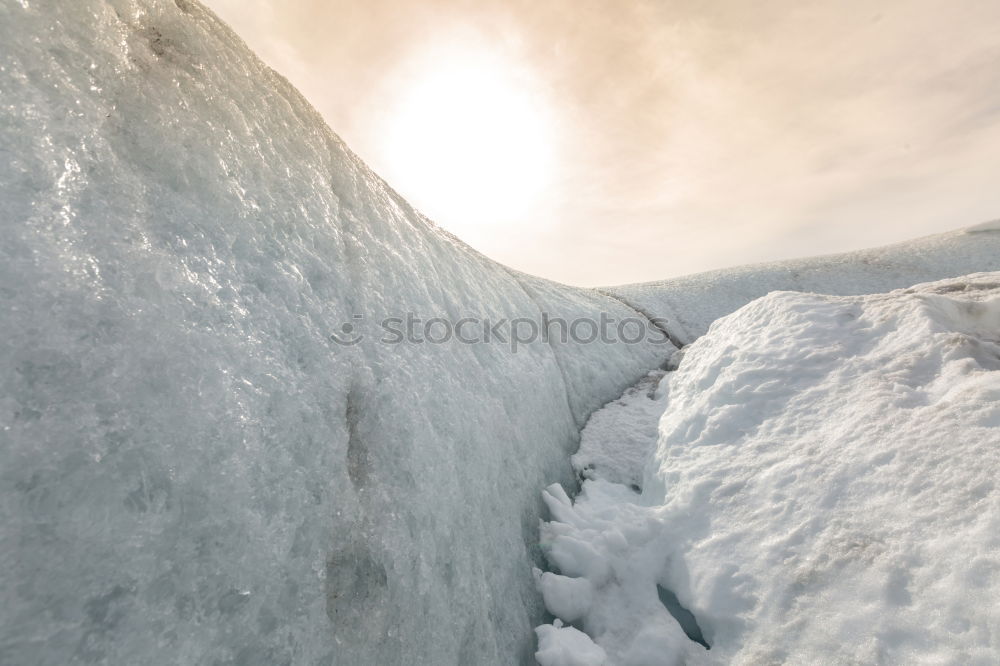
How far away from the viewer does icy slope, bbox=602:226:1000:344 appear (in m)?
13.0

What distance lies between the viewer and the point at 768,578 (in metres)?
2.52

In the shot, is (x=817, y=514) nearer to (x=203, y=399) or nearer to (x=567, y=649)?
(x=567, y=649)

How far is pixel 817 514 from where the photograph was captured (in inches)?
102

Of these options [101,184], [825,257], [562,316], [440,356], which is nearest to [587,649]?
[440,356]

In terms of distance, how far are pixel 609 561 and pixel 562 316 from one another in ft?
16.2

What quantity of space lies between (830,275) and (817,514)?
14.9 metres

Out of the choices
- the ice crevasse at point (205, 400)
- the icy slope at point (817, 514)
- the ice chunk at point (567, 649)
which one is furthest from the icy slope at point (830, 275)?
the ice crevasse at point (205, 400)

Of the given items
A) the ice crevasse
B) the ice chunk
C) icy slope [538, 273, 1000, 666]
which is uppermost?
the ice crevasse

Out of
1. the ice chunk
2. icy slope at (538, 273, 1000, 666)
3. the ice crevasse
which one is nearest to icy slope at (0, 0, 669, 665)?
the ice crevasse

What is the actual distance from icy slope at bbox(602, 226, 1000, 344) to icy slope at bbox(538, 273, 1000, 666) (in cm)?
866

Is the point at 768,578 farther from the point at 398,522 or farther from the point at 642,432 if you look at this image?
the point at 642,432

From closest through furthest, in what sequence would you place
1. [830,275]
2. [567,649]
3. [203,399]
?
1. [203,399]
2. [567,649]
3. [830,275]

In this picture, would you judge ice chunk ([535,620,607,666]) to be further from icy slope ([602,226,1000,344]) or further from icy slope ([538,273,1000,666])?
icy slope ([602,226,1000,344])

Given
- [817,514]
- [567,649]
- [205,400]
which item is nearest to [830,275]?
[817,514]
